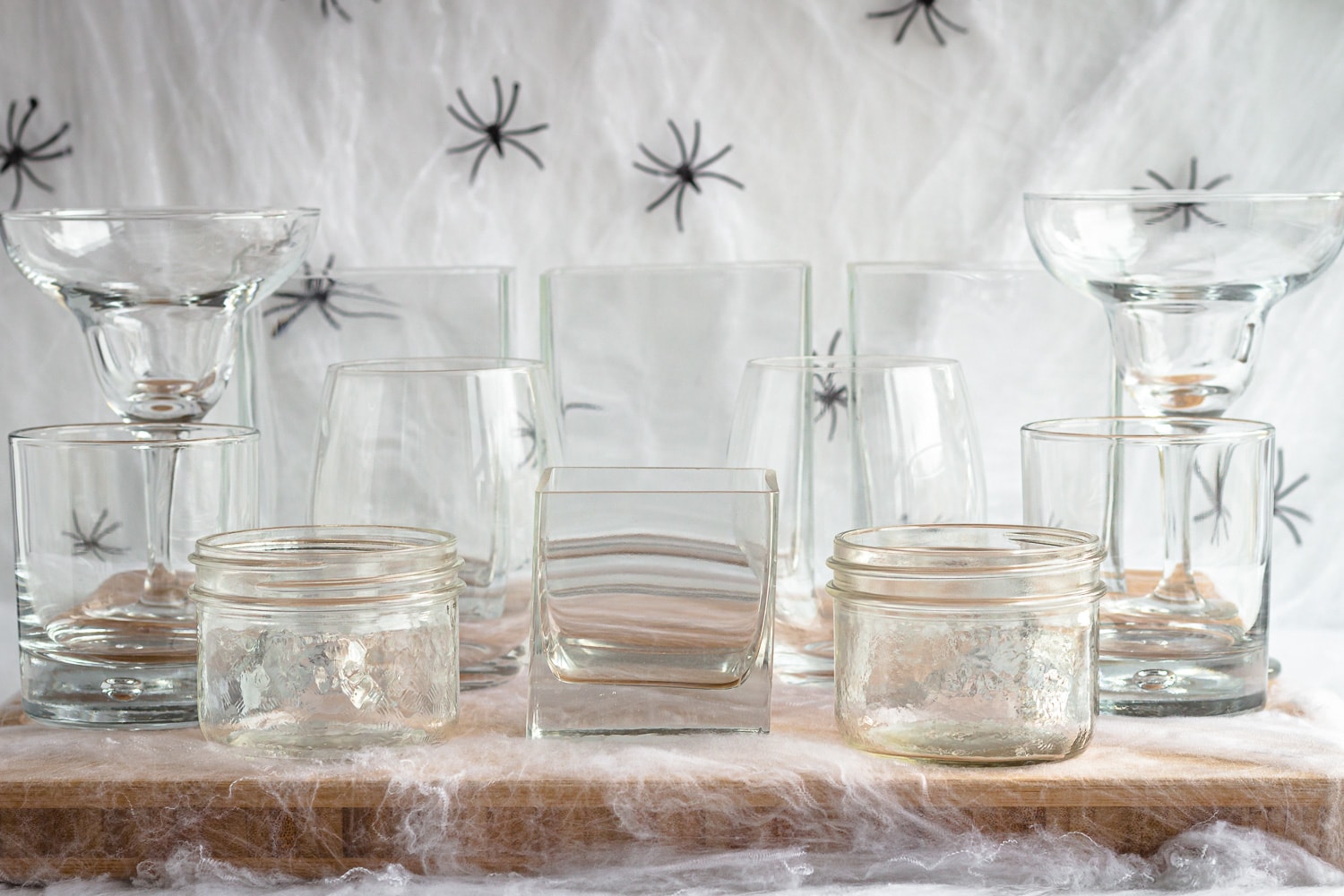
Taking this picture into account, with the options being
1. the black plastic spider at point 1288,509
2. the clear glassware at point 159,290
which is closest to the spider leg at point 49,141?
the clear glassware at point 159,290

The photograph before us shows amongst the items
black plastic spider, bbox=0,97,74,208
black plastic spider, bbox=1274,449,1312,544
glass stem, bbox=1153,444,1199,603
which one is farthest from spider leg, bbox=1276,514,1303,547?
black plastic spider, bbox=0,97,74,208

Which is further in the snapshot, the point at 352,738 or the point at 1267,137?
the point at 1267,137

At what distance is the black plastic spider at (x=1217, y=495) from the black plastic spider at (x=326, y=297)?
0.34 metres

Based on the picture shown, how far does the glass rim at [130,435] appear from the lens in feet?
1.49

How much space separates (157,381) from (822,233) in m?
0.35

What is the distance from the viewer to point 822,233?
27.6 inches

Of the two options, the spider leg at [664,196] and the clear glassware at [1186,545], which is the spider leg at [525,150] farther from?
the clear glassware at [1186,545]

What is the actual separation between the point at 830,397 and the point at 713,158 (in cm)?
24

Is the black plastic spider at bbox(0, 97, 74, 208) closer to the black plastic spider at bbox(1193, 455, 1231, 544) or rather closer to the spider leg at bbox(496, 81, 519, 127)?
the spider leg at bbox(496, 81, 519, 127)

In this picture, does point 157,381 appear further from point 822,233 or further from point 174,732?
point 822,233

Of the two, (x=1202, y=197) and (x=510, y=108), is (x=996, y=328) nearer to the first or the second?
(x=1202, y=197)

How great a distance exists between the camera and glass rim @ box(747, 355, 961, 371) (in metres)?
0.49

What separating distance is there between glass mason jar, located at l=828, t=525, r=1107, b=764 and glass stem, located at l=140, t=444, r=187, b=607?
0.23 meters

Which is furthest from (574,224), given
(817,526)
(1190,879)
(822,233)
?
(1190,879)
